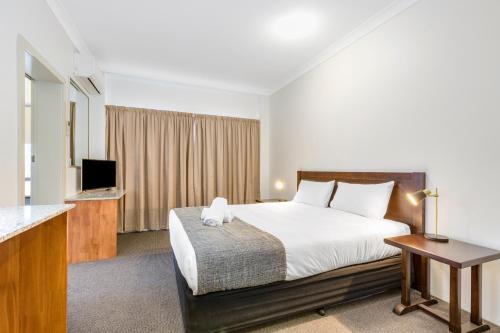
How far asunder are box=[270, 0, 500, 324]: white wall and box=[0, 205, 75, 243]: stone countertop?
2.77 m

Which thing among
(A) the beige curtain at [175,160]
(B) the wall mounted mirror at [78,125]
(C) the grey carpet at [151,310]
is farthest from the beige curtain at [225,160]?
(C) the grey carpet at [151,310]

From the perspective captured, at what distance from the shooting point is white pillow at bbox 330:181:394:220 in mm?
2510

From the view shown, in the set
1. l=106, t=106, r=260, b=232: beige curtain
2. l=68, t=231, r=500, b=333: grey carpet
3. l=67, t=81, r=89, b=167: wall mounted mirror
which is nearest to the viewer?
l=68, t=231, r=500, b=333: grey carpet

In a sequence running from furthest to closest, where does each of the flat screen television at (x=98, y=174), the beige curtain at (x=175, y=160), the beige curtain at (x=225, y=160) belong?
the beige curtain at (x=225, y=160)
the beige curtain at (x=175, y=160)
the flat screen television at (x=98, y=174)

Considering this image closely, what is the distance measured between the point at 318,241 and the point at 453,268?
0.89 meters

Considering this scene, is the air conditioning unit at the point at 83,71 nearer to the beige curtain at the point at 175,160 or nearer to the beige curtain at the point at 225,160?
the beige curtain at the point at 175,160

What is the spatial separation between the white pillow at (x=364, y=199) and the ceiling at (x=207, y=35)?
186 cm

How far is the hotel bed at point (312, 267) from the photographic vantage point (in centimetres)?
160

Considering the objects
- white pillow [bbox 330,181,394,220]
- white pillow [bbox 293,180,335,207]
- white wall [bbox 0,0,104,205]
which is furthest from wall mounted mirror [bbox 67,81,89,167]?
white pillow [bbox 330,181,394,220]

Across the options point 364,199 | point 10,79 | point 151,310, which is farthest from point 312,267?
point 10,79

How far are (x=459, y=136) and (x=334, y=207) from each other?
145cm

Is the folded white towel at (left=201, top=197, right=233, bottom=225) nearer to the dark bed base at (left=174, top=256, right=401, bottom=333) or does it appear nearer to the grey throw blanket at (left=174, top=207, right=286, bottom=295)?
the grey throw blanket at (left=174, top=207, right=286, bottom=295)

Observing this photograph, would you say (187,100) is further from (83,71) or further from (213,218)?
(213,218)

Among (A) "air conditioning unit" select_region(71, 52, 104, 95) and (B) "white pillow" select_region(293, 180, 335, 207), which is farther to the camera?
(B) "white pillow" select_region(293, 180, 335, 207)
